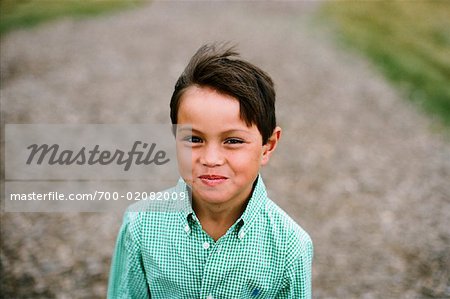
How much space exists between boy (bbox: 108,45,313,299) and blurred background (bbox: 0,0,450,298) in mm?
919

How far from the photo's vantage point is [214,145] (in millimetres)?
2469

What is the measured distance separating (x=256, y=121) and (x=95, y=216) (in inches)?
172

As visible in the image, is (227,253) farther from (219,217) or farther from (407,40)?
(407,40)

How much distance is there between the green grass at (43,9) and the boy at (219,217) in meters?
12.0

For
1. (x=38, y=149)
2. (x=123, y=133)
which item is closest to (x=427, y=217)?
(x=123, y=133)

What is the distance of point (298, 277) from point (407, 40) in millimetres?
14363

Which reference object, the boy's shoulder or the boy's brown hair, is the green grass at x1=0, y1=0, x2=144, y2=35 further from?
the boy's shoulder

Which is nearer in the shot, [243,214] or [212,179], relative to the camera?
[212,179]
